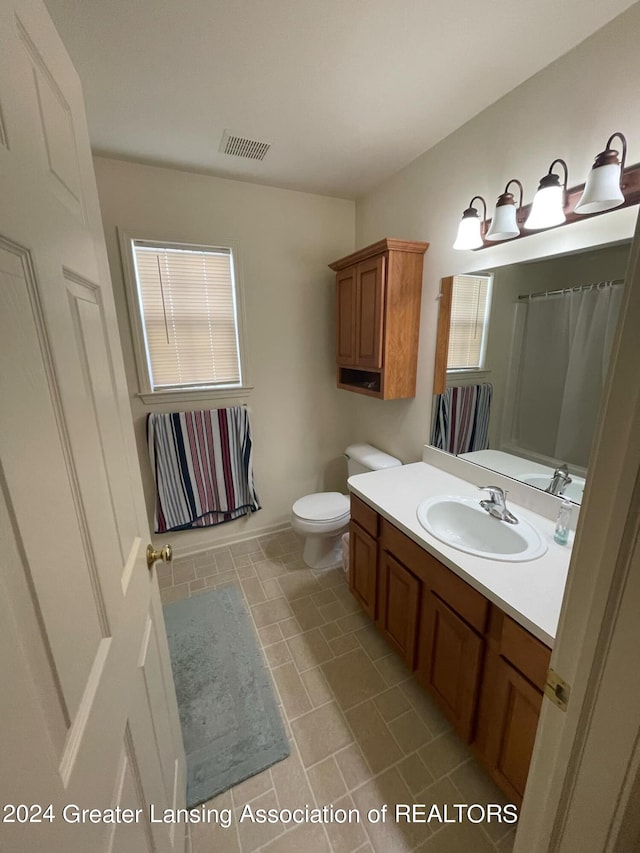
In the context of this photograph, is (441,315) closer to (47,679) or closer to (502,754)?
(502,754)

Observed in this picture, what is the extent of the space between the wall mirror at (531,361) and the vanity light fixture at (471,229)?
6.0 inches

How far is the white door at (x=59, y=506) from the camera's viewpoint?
1.23 ft

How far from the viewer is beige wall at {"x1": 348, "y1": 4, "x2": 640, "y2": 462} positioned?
1110 millimetres

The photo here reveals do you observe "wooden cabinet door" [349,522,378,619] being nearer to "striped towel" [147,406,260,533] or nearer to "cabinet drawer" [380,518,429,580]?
"cabinet drawer" [380,518,429,580]

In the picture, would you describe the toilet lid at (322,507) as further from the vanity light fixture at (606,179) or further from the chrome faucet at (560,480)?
the vanity light fixture at (606,179)

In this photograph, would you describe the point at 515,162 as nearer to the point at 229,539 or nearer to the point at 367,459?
the point at 367,459

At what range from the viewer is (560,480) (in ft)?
4.60

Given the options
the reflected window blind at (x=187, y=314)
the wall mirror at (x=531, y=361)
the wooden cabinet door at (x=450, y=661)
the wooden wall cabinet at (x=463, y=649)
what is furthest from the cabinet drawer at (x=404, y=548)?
the reflected window blind at (x=187, y=314)

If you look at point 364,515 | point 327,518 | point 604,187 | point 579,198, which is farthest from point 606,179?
point 327,518

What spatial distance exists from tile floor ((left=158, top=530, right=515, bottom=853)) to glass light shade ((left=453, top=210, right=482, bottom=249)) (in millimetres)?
2026

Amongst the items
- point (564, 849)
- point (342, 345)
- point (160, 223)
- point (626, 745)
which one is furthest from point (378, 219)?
point (564, 849)

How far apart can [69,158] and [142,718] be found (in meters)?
1.20

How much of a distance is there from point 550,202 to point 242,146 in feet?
5.02

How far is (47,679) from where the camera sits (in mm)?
415
